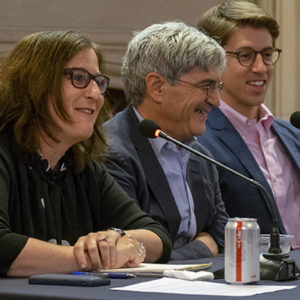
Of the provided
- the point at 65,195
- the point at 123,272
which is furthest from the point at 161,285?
the point at 65,195

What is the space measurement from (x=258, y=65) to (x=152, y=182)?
1.20 m

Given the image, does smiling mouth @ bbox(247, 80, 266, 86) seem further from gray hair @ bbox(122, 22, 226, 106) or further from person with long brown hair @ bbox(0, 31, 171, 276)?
person with long brown hair @ bbox(0, 31, 171, 276)

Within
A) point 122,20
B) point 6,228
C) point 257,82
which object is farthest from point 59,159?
point 122,20

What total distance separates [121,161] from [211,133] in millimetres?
852

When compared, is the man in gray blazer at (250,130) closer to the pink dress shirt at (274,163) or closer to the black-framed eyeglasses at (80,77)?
the pink dress shirt at (274,163)

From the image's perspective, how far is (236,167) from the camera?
379cm

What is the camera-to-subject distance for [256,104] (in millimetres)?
4137

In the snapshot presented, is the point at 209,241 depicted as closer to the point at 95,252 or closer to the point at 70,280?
the point at 95,252

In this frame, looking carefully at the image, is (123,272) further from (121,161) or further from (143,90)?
(143,90)

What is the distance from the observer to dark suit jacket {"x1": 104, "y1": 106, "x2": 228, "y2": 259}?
10.3ft

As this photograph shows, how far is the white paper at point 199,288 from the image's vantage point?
1.88 meters

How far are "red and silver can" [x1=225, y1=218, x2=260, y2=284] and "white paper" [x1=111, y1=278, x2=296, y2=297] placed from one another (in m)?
0.02

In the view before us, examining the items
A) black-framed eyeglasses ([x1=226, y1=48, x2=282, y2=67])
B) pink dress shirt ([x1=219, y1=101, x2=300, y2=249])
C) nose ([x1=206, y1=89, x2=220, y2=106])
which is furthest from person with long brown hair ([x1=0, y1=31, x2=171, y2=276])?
black-framed eyeglasses ([x1=226, y1=48, x2=282, y2=67])

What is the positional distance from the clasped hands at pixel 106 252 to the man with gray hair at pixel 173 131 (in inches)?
24.8
